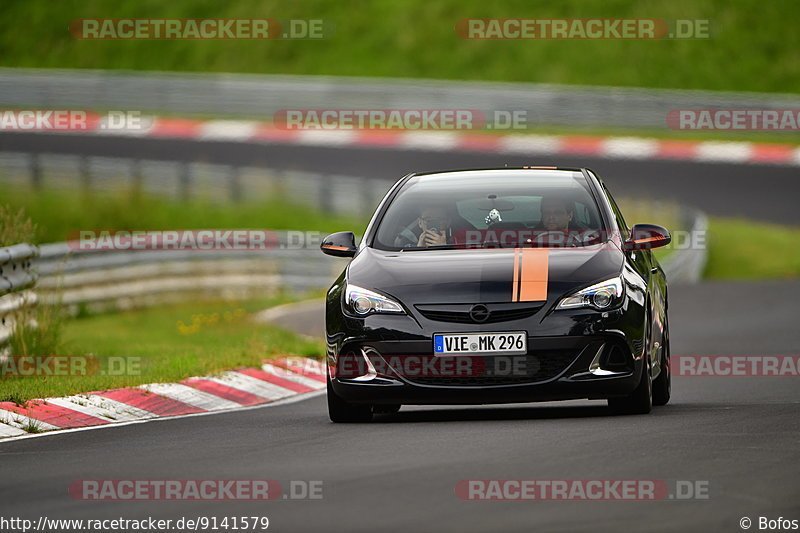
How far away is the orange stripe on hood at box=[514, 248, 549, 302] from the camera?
9562 mm

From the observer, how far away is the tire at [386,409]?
10.6 meters

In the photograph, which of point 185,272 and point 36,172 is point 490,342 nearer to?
point 185,272

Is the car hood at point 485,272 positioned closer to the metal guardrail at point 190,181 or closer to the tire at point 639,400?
the tire at point 639,400

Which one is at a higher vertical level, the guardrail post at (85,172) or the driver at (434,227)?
the guardrail post at (85,172)

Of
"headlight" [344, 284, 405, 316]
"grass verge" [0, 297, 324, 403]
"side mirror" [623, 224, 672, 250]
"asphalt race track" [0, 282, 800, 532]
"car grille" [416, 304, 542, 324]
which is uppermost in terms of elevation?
"side mirror" [623, 224, 672, 250]

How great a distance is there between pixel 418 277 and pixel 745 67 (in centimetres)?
3668

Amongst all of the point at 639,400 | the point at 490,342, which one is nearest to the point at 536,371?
the point at 490,342

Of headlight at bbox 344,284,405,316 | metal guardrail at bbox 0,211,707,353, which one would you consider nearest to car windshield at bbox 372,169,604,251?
headlight at bbox 344,284,405,316

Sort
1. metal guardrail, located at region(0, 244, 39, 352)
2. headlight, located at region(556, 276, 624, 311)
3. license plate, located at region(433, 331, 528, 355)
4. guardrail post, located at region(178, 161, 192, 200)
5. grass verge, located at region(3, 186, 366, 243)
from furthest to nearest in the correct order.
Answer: guardrail post, located at region(178, 161, 192, 200)
grass verge, located at region(3, 186, 366, 243)
metal guardrail, located at region(0, 244, 39, 352)
headlight, located at region(556, 276, 624, 311)
license plate, located at region(433, 331, 528, 355)

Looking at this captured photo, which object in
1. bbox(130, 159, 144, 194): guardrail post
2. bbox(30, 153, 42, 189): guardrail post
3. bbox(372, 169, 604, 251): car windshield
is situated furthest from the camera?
bbox(30, 153, 42, 189): guardrail post

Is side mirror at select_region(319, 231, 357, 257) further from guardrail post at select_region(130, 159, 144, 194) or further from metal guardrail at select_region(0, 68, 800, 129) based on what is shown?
metal guardrail at select_region(0, 68, 800, 129)

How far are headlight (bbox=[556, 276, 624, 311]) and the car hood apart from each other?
47mm

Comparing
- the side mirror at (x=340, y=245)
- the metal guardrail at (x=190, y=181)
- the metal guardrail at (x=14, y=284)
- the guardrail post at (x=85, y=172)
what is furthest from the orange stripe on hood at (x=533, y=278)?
the guardrail post at (x=85, y=172)

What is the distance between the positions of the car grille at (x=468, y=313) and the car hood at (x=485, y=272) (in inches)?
1.7
